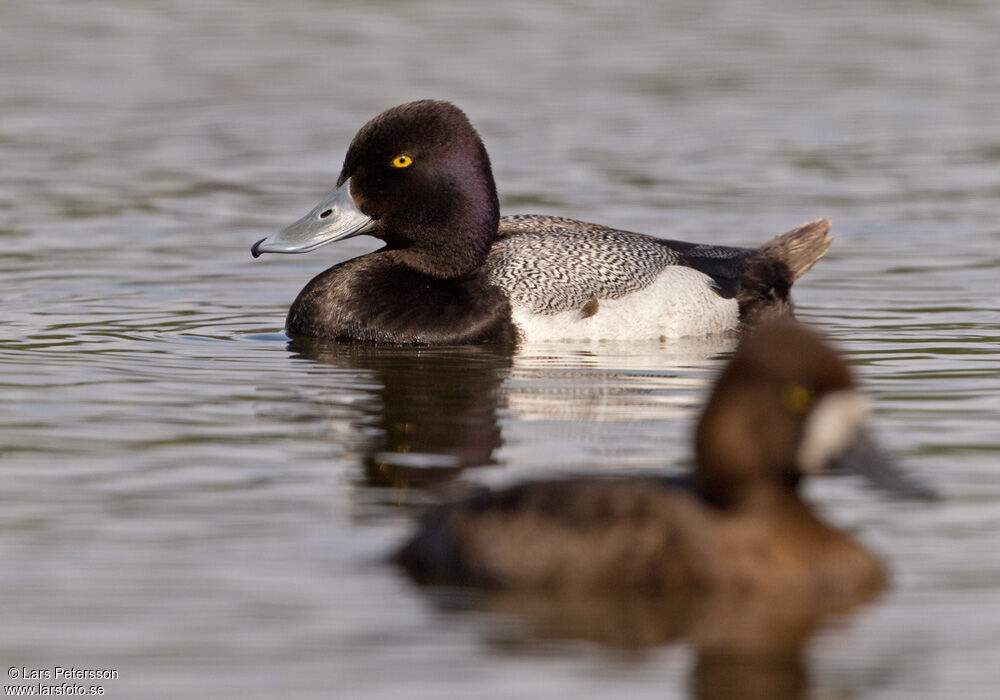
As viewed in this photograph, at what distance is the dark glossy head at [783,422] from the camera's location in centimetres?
552

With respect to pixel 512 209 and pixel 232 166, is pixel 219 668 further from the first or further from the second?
pixel 232 166

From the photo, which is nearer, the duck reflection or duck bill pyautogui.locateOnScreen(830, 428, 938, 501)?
duck bill pyautogui.locateOnScreen(830, 428, 938, 501)

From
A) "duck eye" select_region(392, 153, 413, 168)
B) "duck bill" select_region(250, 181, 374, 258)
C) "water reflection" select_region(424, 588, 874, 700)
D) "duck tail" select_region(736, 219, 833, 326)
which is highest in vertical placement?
"duck eye" select_region(392, 153, 413, 168)

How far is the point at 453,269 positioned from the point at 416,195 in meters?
0.44

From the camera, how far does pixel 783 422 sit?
18.1ft

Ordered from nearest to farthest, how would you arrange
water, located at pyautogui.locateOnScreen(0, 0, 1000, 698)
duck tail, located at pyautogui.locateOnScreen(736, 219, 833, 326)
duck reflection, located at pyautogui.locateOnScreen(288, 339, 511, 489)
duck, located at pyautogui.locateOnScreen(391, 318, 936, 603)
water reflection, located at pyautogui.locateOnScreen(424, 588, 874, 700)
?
water reflection, located at pyautogui.locateOnScreen(424, 588, 874, 700) → water, located at pyautogui.locateOnScreen(0, 0, 1000, 698) → duck, located at pyautogui.locateOnScreen(391, 318, 936, 603) → duck reflection, located at pyautogui.locateOnScreen(288, 339, 511, 489) → duck tail, located at pyautogui.locateOnScreen(736, 219, 833, 326)

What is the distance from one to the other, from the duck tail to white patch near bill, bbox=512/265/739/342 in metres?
0.12

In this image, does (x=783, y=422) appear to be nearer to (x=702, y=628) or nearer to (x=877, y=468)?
(x=877, y=468)

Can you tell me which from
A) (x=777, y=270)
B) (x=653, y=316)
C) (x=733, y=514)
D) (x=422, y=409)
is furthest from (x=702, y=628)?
(x=777, y=270)

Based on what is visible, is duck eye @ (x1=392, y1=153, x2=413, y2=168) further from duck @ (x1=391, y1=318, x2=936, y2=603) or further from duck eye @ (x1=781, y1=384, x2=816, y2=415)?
duck eye @ (x1=781, y1=384, x2=816, y2=415)

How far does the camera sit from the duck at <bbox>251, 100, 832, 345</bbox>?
10.3m

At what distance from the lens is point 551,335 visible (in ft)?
33.9

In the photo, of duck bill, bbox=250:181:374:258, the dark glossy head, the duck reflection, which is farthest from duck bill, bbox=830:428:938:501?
duck bill, bbox=250:181:374:258

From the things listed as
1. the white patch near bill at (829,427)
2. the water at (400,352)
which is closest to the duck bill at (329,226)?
the water at (400,352)
